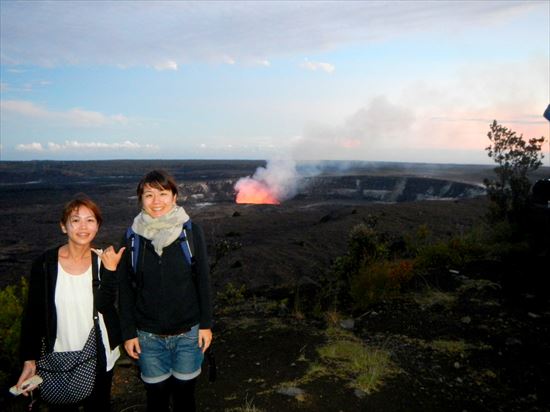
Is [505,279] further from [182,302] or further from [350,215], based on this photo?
[350,215]

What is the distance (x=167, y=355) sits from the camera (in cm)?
266

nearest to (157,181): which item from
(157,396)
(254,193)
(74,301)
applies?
(74,301)

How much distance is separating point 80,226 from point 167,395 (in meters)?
1.28

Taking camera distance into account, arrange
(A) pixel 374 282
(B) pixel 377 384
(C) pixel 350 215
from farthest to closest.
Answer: (C) pixel 350 215
(A) pixel 374 282
(B) pixel 377 384

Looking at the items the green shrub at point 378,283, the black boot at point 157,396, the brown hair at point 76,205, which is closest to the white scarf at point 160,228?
the brown hair at point 76,205

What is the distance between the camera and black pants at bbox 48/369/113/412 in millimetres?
2451

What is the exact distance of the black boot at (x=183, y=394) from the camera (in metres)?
2.67

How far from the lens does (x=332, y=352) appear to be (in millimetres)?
4500

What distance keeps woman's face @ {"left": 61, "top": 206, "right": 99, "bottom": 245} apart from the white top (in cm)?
20

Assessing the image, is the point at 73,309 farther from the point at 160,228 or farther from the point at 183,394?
the point at 183,394

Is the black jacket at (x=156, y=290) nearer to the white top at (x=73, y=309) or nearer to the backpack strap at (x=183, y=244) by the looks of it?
the backpack strap at (x=183, y=244)

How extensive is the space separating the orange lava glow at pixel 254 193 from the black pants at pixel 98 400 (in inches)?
1503

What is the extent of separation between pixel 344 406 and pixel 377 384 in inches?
21.0

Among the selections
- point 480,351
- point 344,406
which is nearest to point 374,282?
point 480,351
